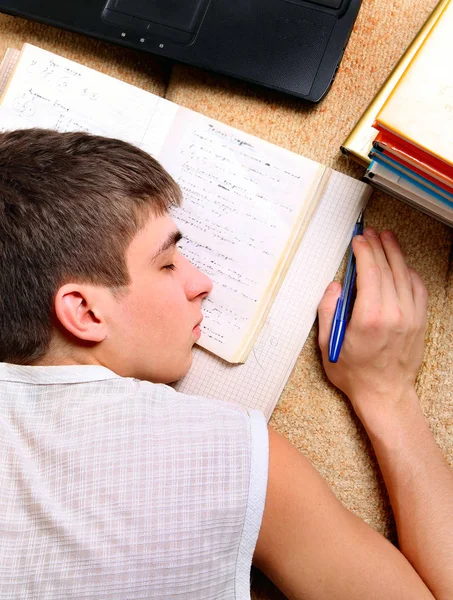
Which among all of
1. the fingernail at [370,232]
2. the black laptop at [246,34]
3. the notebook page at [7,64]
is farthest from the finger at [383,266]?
the notebook page at [7,64]

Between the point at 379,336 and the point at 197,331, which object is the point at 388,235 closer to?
the point at 379,336

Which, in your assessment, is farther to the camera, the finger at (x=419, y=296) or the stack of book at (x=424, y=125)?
the finger at (x=419, y=296)

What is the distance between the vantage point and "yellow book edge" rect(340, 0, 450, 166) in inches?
33.0

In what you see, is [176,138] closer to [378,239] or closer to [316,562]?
[378,239]

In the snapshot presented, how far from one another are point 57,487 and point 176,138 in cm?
55

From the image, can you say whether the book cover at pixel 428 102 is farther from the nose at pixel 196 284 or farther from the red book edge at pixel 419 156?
the nose at pixel 196 284

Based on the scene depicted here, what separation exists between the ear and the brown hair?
0.02m

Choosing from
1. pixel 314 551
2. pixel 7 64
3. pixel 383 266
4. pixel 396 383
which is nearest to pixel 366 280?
pixel 383 266

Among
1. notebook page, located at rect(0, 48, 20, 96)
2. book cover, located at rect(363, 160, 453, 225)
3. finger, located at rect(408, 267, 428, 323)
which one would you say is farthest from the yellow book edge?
notebook page, located at rect(0, 48, 20, 96)

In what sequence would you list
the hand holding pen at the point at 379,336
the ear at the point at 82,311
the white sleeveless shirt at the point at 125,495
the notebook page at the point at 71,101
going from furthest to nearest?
1. the notebook page at the point at 71,101
2. the hand holding pen at the point at 379,336
3. the ear at the point at 82,311
4. the white sleeveless shirt at the point at 125,495

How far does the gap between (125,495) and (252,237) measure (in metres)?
0.42

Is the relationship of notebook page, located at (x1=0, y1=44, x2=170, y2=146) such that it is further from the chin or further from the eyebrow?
the chin

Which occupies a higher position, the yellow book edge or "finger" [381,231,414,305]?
the yellow book edge

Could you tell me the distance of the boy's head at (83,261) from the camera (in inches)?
28.4
